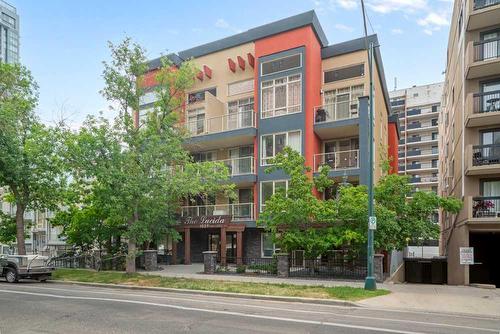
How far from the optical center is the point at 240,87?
31.1 metres

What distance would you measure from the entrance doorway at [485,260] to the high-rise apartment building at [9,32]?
5310 centimetres

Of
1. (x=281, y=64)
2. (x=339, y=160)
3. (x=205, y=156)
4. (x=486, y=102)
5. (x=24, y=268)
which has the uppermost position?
(x=281, y=64)

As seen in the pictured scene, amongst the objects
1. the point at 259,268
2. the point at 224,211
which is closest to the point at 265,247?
the point at 224,211

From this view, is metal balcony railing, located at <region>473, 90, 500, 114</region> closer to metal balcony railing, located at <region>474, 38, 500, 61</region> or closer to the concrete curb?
metal balcony railing, located at <region>474, 38, 500, 61</region>

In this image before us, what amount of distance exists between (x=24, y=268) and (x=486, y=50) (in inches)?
1036

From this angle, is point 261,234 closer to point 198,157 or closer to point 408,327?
point 198,157

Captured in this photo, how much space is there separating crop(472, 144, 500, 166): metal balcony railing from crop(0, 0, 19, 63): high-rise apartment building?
51768 mm

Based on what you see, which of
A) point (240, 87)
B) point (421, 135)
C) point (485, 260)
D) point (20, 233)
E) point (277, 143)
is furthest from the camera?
point (421, 135)

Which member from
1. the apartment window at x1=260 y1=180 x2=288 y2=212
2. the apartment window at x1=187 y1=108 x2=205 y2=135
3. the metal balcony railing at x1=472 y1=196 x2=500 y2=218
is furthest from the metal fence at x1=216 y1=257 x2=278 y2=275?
the apartment window at x1=187 y1=108 x2=205 y2=135

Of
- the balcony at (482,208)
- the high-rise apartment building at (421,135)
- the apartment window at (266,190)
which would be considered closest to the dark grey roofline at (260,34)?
the apartment window at (266,190)

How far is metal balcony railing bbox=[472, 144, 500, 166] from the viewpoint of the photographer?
22.9 m

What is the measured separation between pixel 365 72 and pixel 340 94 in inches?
80.3

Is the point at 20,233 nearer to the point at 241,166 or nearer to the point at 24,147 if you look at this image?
the point at 24,147

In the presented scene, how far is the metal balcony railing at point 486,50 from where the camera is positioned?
76.7 ft
